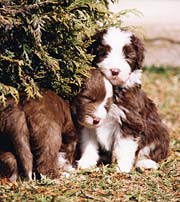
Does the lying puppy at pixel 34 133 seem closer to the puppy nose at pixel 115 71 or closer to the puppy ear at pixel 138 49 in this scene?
the puppy nose at pixel 115 71

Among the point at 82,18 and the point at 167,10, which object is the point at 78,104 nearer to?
the point at 82,18

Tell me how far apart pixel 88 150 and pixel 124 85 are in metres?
0.81

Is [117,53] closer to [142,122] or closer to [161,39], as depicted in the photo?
[142,122]

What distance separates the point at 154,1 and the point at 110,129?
36.4 feet

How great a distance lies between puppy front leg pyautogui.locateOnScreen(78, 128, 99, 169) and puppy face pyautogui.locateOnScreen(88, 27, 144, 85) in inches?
26.8

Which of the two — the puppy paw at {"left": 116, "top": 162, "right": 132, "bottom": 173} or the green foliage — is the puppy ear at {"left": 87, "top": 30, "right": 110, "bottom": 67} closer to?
the green foliage

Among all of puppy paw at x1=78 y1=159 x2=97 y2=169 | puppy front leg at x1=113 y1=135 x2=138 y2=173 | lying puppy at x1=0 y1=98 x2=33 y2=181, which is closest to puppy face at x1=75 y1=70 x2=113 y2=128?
puppy front leg at x1=113 y1=135 x2=138 y2=173

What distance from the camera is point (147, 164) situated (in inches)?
323

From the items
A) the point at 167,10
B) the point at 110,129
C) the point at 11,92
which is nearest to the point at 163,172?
the point at 110,129

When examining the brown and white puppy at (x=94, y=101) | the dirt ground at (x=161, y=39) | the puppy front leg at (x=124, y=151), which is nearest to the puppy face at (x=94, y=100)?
the brown and white puppy at (x=94, y=101)

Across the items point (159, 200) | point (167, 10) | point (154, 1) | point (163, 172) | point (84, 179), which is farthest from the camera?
point (154, 1)

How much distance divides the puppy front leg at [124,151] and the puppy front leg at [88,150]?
0.24 m

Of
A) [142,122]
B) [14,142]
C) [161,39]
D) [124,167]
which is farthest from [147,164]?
[161,39]

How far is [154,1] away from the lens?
60.9 feet
